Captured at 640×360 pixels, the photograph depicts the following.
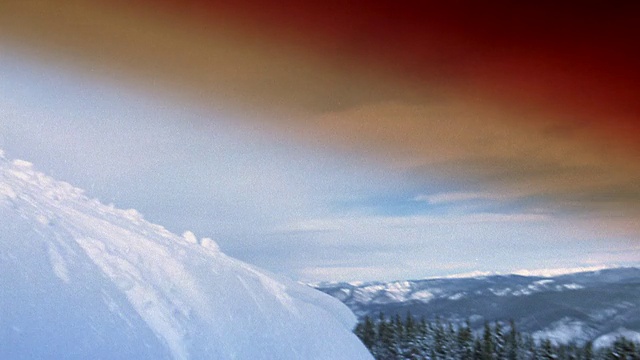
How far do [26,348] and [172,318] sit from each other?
11.7ft

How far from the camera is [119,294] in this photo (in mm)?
10758

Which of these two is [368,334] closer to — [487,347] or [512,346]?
[487,347]

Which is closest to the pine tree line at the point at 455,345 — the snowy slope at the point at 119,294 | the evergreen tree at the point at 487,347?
the evergreen tree at the point at 487,347

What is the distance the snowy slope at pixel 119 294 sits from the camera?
9.00 metres

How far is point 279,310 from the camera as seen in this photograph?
53.9 feet

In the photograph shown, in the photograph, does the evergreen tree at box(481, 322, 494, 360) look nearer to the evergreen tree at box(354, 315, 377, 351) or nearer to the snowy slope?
the evergreen tree at box(354, 315, 377, 351)

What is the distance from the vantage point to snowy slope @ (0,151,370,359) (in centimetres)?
900

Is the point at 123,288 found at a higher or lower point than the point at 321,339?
higher

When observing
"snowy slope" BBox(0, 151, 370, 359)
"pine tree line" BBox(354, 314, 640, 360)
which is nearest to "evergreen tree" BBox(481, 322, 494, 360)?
"pine tree line" BBox(354, 314, 640, 360)

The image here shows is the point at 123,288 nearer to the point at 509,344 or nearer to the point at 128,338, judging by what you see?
the point at 128,338

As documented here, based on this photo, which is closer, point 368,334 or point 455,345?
point 455,345

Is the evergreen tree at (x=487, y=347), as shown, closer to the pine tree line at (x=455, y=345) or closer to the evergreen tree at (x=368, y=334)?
the pine tree line at (x=455, y=345)

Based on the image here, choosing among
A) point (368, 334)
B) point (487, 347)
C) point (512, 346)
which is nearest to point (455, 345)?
point (487, 347)

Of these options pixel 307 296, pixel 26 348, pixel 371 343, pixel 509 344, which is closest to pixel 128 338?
pixel 26 348
